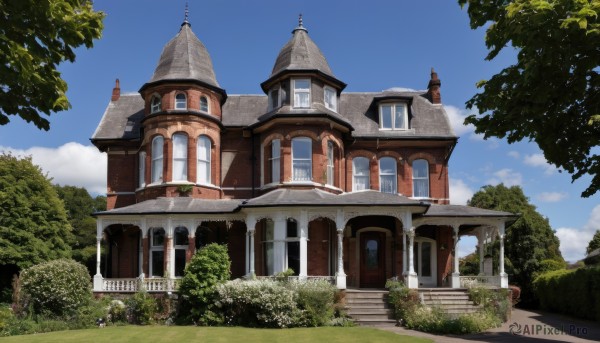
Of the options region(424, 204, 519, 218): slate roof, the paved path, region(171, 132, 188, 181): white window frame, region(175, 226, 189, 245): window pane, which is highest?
region(171, 132, 188, 181): white window frame

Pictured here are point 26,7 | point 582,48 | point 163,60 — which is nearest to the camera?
point 26,7

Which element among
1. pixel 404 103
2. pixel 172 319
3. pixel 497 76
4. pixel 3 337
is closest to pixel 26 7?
pixel 497 76

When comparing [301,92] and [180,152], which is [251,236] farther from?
[301,92]

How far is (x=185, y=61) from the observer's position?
27547 millimetres

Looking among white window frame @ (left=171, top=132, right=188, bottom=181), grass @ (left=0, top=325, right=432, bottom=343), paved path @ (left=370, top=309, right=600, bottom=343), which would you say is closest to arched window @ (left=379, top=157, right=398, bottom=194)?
paved path @ (left=370, top=309, right=600, bottom=343)

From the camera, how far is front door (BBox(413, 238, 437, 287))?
27.4 metres

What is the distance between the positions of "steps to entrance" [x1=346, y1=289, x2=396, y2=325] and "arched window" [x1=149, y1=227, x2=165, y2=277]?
8.74 meters

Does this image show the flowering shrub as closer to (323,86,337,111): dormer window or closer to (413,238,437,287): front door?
(413,238,437,287): front door

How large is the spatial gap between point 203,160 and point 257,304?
9026mm

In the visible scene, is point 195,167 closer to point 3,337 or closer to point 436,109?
point 3,337

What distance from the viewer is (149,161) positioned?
87.6 ft

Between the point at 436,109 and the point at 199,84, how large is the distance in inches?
481

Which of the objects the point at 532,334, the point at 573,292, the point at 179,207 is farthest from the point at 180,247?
the point at 573,292

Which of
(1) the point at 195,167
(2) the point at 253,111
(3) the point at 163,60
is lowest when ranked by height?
(1) the point at 195,167
